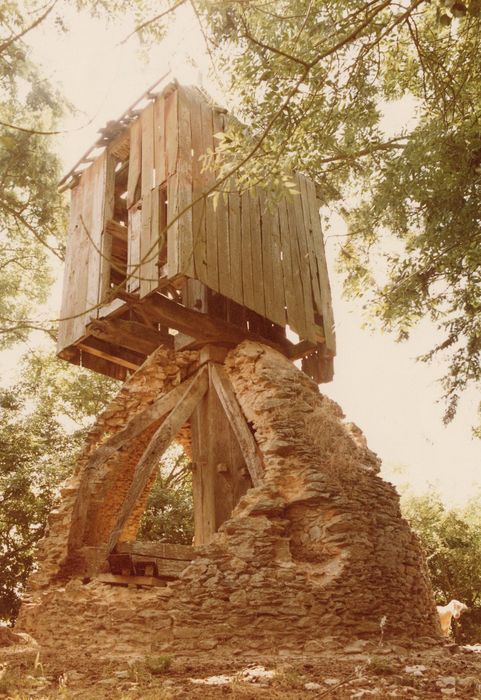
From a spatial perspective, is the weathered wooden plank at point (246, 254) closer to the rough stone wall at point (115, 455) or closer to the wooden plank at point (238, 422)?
the wooden plank at point (238, 422)

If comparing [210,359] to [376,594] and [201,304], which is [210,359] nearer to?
[201,304]

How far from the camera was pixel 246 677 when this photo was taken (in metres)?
4.75

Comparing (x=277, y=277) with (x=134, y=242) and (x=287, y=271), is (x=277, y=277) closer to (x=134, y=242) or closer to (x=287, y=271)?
(x=287, y=271)

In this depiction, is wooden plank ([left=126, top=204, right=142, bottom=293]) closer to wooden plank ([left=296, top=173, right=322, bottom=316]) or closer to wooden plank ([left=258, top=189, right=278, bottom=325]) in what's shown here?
wooden plank ([left=258, top=189, right=278, bottom=325])

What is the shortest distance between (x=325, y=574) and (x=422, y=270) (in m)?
4.81

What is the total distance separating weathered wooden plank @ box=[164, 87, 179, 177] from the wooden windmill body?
0.08 ft

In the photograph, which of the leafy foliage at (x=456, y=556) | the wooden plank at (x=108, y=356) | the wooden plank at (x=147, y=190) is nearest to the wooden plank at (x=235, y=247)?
the wooden plank at (x=147, y=190)

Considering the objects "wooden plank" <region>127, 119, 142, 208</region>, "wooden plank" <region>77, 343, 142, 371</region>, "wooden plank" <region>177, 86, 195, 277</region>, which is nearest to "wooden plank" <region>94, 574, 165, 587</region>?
"wooden plank" <region>77, 343, 142, 371</region>

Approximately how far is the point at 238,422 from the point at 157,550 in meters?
2.15

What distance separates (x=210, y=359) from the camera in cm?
944

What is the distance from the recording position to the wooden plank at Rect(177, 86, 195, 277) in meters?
8.30

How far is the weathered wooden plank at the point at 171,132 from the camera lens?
909 cm

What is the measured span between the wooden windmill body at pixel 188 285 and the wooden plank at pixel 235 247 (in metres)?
0.02

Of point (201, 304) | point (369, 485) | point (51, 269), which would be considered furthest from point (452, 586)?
point (51, 269)
